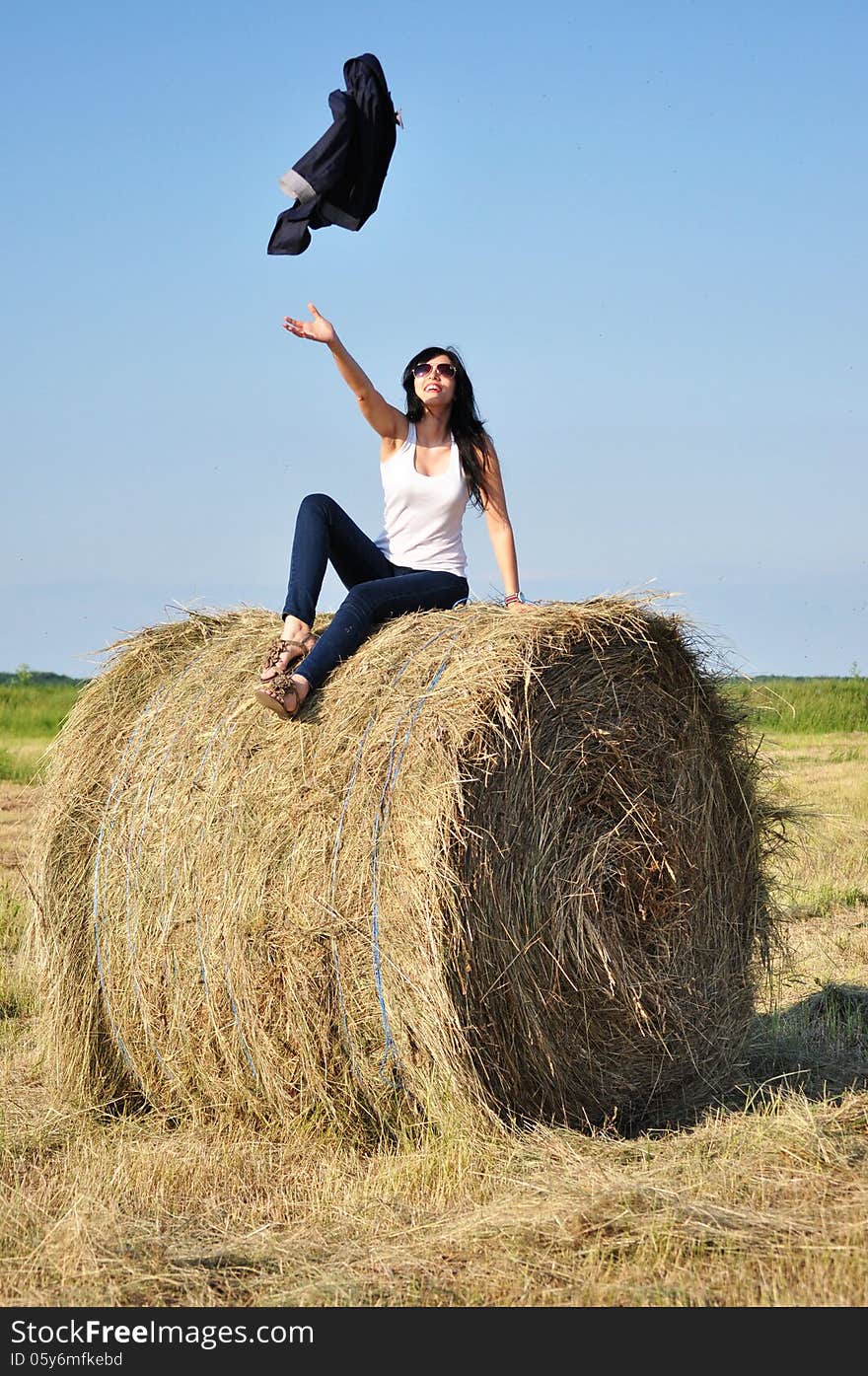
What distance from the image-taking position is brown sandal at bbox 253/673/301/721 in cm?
527

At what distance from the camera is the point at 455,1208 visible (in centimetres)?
448

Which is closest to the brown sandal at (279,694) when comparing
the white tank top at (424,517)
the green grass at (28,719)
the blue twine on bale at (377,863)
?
the blue twine on bale at (377,863)

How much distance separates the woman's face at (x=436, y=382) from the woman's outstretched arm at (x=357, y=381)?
0.13m

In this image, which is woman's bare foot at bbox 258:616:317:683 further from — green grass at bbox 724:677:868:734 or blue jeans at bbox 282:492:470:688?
green grass at bbox 724:677:868:734

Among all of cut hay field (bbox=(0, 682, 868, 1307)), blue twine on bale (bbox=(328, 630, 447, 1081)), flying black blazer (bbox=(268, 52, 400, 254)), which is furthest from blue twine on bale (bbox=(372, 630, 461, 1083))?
flying black blazer (bbox=(268, 52, 400, 254))

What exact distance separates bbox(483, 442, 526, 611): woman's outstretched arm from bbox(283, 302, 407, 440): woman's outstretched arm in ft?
1.25

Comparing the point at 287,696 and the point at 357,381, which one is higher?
the point at 357,381

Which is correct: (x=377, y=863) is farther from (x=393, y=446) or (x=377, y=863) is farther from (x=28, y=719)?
(x=28, y=719)

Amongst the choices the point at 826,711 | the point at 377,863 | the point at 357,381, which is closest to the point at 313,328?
the point at 357,381

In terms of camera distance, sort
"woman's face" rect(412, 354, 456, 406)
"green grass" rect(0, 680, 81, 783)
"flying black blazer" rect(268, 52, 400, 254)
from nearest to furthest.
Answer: "flying black blazer" rect(268, 52, 400, 254) → "woman's face" rect(412, 354, 456, 406) → "green grass" rect(0, 680, 81, 783)

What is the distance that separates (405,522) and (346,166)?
143cm

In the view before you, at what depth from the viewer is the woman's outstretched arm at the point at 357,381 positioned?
5828 millimetres
